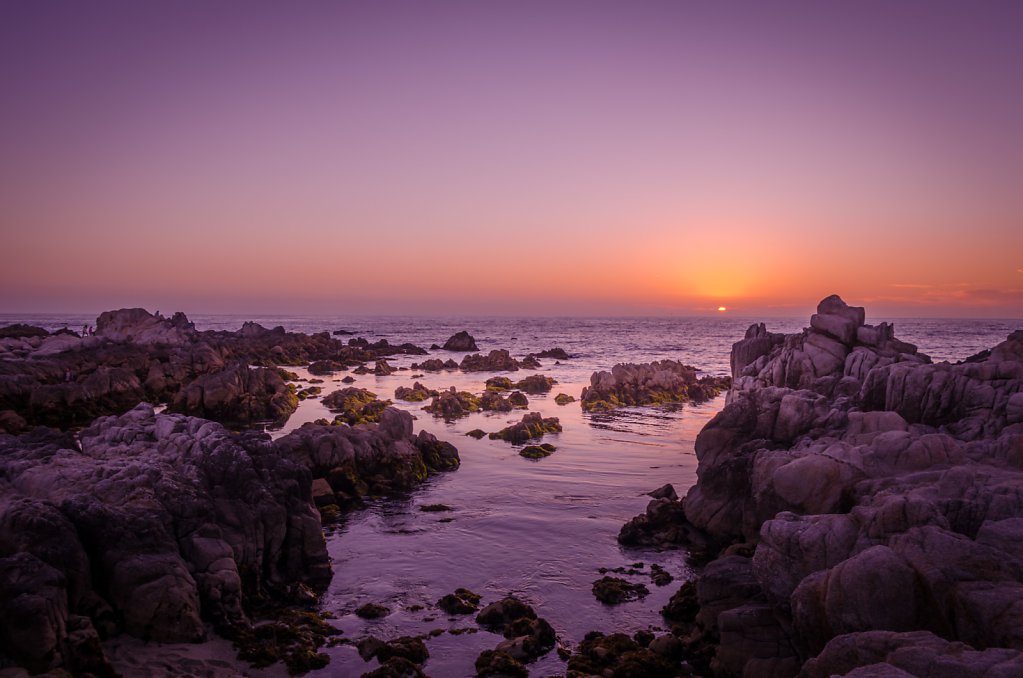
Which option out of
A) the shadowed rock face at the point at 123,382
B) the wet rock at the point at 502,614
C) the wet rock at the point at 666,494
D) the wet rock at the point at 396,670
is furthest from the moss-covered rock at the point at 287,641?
the shadowed rock face at the point at 123,382

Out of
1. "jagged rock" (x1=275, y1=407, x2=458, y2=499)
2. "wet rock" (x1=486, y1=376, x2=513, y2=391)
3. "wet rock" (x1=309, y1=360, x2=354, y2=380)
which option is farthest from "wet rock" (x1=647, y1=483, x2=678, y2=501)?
"wet rock" (x1=309, y1=360, x2=354, y2=380)

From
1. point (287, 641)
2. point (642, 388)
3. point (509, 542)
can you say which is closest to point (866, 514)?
point (509, 542)

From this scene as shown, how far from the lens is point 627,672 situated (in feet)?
39.1

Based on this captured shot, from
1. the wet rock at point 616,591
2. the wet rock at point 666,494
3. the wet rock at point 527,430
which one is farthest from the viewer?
the wet rock at point 527,430

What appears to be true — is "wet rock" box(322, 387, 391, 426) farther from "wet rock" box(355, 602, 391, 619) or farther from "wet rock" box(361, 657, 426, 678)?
"wet rock" box(361, 657, 426, 678)

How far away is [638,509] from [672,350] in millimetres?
83949

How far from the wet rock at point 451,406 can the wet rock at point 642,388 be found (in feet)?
24.7

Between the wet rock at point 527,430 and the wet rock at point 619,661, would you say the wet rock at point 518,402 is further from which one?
the wet rock at point 619,661

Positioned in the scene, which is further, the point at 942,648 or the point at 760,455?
the point at 760,455

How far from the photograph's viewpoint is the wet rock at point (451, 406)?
3922 centimetres

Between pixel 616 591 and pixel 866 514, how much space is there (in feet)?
19.9

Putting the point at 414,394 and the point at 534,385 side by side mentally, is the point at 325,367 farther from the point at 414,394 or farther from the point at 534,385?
the point at 534,385

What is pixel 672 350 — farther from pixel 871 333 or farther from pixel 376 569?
pixel 376 569

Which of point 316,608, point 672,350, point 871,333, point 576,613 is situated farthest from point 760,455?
point 672,350
